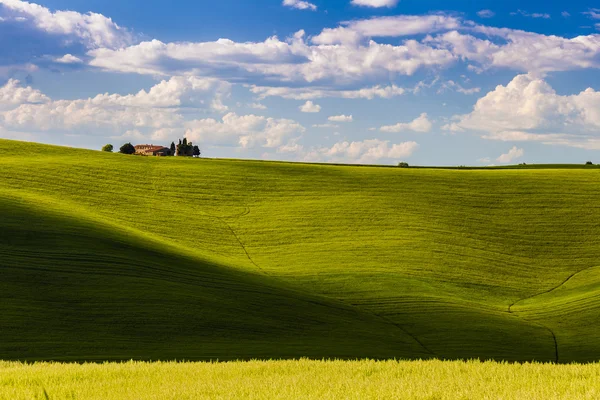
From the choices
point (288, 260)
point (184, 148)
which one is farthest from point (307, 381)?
point (184, 148)

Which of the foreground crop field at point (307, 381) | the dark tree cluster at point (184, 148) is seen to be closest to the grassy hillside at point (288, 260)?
the foreground crop field at point (307, 381)

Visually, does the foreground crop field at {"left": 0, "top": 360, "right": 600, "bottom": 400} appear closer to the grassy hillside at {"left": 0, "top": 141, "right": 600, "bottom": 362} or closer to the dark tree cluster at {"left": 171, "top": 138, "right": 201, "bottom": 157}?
the grassy hillside at {"left": 0, "top": 141, "right": 600, "bottom": 362}

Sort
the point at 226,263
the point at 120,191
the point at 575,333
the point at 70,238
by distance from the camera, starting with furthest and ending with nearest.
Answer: the point at 120,191 < the point at 226,263 < the point at 70,238 < the point at 575,333

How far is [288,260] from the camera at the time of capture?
33562 millimetres

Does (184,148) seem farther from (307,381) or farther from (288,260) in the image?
(307,381)

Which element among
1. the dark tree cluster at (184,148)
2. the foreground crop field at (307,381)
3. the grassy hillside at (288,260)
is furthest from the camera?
the dark tree cluster at (184,148)

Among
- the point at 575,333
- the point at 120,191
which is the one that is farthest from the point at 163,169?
the point at 575,333

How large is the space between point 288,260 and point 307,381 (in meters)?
25.3

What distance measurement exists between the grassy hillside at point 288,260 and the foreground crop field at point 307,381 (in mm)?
8720

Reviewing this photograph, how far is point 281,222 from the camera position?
130ft

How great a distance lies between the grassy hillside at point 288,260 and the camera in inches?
824

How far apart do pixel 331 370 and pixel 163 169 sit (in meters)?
42.2

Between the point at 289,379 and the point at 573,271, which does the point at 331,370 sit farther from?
the point at 573,271

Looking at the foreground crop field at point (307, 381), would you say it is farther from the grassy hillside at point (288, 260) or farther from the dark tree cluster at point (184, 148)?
the dark tree cluster at point (184, 148)
